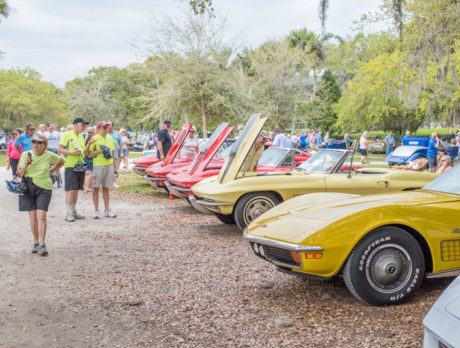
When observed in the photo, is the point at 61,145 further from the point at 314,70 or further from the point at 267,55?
the point at 314,70

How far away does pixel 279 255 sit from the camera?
450 centimetres

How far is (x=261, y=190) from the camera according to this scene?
7.55 meters

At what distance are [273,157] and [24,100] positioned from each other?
3548 centimetres

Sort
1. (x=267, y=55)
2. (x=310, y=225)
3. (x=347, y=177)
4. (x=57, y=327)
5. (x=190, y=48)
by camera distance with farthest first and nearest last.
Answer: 1. (x=267, y=55)
2. (x=190, y=48)
3. (x=347, y=177)
4. (x=310, y=225)
5. (x=57, y=327)


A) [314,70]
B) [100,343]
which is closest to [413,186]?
[100,343]

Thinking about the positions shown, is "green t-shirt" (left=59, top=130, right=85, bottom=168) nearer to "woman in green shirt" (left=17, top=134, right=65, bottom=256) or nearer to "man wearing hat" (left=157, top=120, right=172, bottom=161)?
"woman in green shirt" (left=17, top=134, right=65, bottom=256)

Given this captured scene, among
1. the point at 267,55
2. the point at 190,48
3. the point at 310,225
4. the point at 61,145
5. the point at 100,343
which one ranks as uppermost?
the point at 267,55

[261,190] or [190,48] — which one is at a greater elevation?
[190,48]

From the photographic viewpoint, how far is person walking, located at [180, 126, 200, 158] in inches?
508

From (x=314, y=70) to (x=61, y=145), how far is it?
4508cm

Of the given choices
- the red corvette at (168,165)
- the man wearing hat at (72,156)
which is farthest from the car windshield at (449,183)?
the red corvette at (168,165)

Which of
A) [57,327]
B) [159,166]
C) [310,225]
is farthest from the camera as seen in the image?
[159,166]

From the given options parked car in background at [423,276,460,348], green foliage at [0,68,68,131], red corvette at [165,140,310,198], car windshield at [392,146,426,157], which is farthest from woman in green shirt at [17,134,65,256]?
green foliage at [0,68,68,131]

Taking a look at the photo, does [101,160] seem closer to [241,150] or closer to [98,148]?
[98,148]
